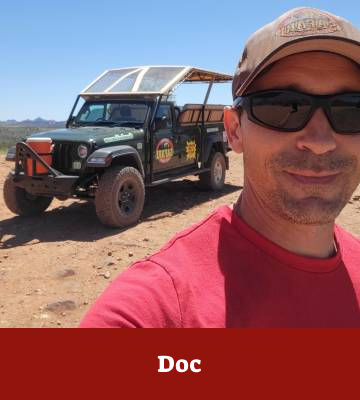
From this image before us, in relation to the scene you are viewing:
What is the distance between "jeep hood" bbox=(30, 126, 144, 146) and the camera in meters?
6.39

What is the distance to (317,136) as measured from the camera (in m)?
1.39

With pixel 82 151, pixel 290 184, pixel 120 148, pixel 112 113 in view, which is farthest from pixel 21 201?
pixel 290 184

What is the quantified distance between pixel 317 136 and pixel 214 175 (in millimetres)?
8006

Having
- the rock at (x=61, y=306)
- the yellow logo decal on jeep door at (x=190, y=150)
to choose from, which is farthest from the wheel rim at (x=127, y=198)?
the rock at (x=61, y=306)

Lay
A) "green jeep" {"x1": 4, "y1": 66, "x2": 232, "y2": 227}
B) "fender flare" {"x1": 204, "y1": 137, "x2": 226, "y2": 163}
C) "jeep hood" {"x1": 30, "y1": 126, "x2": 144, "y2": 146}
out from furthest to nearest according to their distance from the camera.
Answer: "fender flare" {"x1": 204, "y1": 137, "x2": 226, "y2": 163}, "jeep hood" {"x1": 30, "y1": 126, "x2": 144, "y2": 146}, "green jeep" {"x1": 4, "y1": 66, "x2": 232, "y2": 227}

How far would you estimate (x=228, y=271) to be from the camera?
1.31 metres

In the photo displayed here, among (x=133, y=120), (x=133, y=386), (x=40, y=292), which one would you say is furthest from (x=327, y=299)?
(x=133, y=120)

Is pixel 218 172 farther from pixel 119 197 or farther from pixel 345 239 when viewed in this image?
pixel 345 239

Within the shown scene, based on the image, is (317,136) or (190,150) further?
(190,150)

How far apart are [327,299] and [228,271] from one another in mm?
296

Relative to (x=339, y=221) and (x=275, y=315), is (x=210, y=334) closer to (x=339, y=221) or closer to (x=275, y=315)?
(x=275, y=315)

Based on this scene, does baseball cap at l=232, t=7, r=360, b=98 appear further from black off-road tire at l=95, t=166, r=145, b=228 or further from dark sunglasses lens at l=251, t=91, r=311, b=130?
black off-road tire at l=95, t=166, r=145, b=228

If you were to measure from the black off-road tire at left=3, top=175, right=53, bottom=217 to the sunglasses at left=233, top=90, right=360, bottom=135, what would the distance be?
602cm

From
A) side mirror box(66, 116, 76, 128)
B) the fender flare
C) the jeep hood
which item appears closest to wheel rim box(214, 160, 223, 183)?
the fender flare
